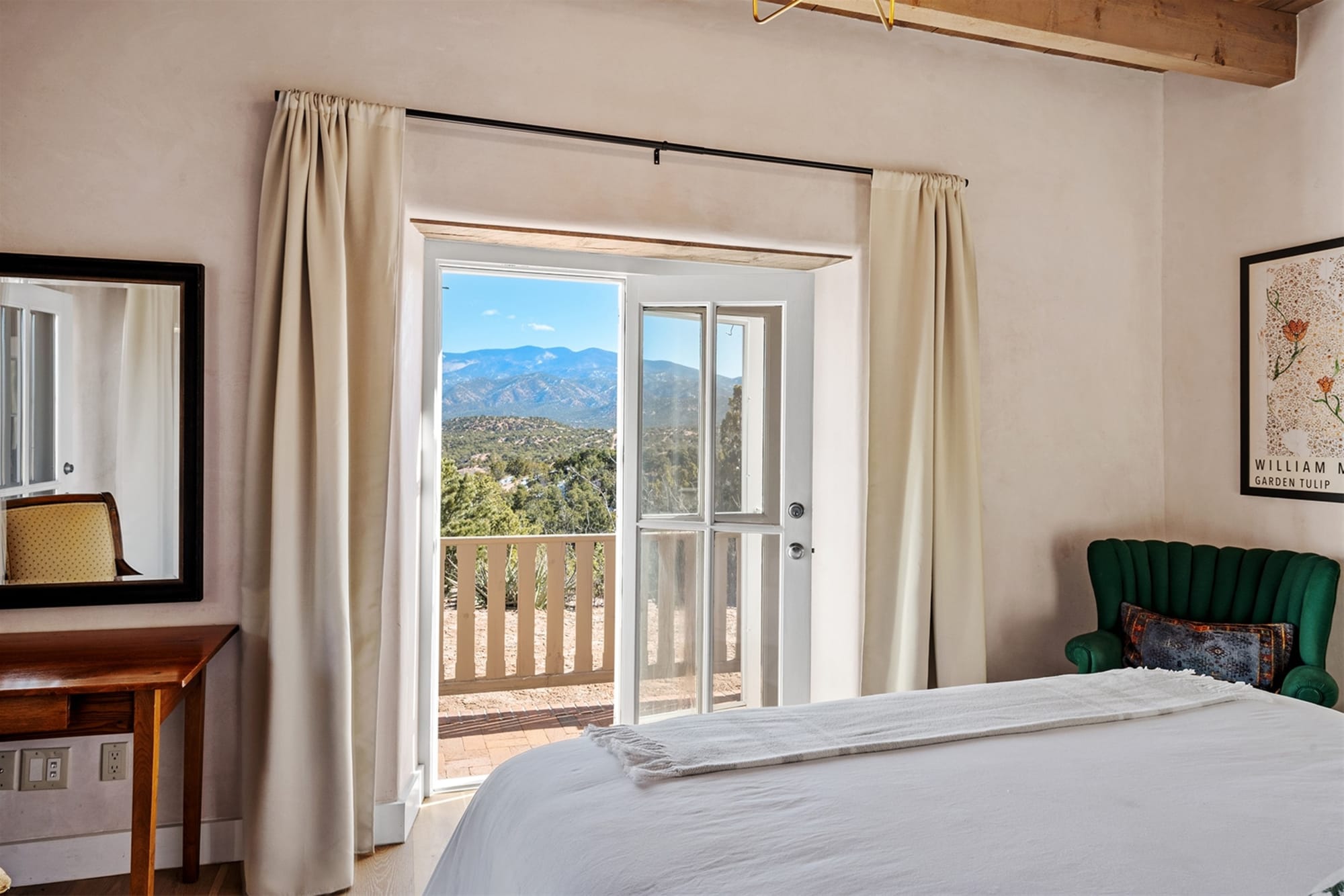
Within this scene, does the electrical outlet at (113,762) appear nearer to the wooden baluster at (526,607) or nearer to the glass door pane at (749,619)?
the glass door pane at (749,619)

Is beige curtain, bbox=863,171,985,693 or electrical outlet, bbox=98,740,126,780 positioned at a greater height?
beige curtain, bbox=863,171,985,693

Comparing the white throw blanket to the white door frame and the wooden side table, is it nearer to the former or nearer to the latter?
the wooden side table

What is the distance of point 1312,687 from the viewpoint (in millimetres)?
2434

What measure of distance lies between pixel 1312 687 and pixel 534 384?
4.02m

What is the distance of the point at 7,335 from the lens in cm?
225

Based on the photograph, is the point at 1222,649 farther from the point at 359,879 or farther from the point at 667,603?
the point at 359,879

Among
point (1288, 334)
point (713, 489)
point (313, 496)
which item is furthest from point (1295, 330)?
point (313, 496)

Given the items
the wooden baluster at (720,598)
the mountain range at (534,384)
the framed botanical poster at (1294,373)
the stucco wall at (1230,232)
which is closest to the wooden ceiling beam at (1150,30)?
the stucco wall at (1230,232)

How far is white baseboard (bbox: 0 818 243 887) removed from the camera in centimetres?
232

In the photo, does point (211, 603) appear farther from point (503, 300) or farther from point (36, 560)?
point (503, 300)

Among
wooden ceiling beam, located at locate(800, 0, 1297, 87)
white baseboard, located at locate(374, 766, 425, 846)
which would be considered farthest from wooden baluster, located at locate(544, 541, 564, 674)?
wooden ceiling beam, located at locate(800, 0, 1297, 87)

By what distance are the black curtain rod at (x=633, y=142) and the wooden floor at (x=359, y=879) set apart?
214 cm

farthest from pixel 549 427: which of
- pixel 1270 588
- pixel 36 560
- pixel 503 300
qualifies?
pixel 1270 588

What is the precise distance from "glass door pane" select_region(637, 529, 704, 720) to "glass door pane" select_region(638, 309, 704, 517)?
0.14 metres
